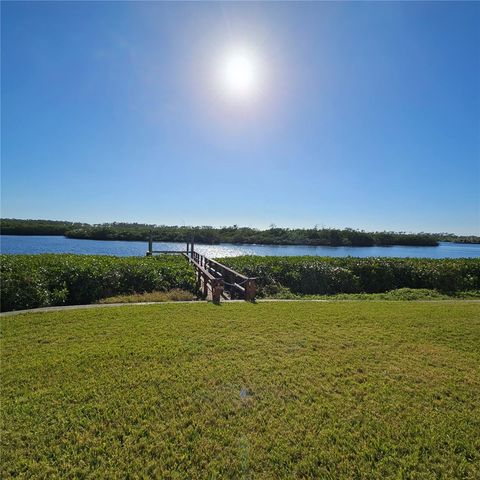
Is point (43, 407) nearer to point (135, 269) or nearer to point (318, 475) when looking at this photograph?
point (318, 475)

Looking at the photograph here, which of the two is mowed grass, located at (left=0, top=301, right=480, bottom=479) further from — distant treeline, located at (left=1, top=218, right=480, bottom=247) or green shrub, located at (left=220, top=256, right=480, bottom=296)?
distant treeline, located at (left=1, top=218, right=480, bottom=247)

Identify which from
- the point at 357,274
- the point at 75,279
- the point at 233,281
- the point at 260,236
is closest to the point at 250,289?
the point at 233,281

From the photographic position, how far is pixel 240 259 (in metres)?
14.6

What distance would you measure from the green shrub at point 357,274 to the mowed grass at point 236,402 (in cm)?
694

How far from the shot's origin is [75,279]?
30.4ft

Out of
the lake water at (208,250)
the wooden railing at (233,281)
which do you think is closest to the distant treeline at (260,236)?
the lake water at (208,250)

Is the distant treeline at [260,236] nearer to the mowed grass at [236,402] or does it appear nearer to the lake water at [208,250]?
the lake water at [208,250]

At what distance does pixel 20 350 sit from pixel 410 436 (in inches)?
223

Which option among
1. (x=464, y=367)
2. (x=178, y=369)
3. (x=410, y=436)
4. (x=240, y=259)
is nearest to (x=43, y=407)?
(x=178, y=369)

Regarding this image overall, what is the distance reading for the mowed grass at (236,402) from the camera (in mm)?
2672

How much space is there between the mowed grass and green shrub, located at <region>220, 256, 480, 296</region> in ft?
22.8

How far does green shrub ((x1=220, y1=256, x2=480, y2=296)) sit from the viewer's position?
13305 mm

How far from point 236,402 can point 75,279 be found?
7.66 metres

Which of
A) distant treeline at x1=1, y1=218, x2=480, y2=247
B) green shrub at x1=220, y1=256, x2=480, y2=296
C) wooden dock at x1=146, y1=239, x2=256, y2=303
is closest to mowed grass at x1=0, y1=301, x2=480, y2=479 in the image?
wooden dock at x1=146, y1=239, x2=256, y2=303
